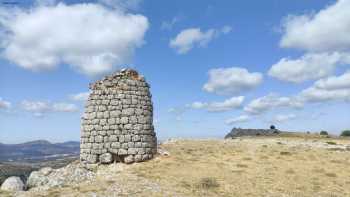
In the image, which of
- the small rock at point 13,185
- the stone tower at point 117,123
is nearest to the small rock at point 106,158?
the stone tower at point 117,123

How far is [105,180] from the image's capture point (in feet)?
64.1

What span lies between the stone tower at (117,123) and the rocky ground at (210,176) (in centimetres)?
71

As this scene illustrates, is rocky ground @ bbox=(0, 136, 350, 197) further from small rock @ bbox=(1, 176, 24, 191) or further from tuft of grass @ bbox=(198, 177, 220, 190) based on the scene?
small rock @ bbox=(1, 176, 24, 191)

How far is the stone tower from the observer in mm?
22406

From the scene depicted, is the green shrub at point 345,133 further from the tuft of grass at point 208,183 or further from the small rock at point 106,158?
the small rock at point 106,158

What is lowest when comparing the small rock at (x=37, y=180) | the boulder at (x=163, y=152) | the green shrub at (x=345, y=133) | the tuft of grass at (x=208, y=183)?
the tuft of grass at (x=208, y=183)

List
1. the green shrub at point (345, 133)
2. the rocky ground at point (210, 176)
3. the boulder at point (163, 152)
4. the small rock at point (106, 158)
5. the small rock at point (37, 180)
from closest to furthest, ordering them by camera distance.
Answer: the rocky ground at point (210, 176) → the small rock at point (37, 180) → the small rock at point (106, 158) → the boulder at point (163, 152) → the green shrub at point (345, 133)

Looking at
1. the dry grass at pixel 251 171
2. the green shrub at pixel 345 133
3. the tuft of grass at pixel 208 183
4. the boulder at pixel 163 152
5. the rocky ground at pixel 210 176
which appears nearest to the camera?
the rocky ground at pixel 210 176

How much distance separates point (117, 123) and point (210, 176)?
5.85 metres

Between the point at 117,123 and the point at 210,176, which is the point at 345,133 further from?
the point at 117,123

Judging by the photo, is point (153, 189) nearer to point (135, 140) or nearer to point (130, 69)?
point (135, 140)

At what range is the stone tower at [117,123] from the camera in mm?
22406

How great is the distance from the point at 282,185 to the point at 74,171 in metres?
10.4

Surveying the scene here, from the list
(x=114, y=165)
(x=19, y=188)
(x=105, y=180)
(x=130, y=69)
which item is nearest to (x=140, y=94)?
(x=130, y=69)
